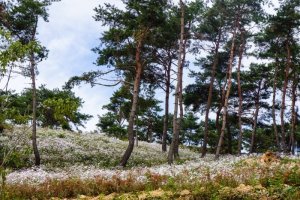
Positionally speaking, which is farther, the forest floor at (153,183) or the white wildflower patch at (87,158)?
the white wildflower patch at (87,158)

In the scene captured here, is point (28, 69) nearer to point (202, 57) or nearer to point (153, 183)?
point (153, 183)

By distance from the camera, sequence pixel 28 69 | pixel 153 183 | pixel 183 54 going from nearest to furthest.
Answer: pixel 153 183
pixel 28 69
pixel 183 54

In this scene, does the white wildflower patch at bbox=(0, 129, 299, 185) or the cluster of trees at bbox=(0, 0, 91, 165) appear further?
the white wildflower patch at bbox=(0, 129, 299, 185)

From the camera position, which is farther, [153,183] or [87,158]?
[87,158]

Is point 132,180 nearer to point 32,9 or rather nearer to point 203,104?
point 32,9

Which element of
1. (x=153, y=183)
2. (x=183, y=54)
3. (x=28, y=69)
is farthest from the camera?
(x=183, y=54)

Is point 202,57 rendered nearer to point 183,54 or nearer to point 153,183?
point 183,54

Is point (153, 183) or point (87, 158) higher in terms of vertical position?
point (87, 158)

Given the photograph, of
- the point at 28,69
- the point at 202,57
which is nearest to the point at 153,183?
the point at 28,69

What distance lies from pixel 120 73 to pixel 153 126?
26.0 m

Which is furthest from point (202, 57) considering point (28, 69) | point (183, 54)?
point (28, 69)

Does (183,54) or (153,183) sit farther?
(183,54)

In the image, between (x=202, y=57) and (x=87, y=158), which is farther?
(x=202, y=57)

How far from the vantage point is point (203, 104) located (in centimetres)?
4150
